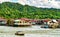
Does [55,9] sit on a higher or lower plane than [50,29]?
higher

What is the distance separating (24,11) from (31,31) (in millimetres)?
308

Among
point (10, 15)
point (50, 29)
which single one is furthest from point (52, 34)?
point (10, 15)

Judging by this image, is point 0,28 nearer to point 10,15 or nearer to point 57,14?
point 10,15

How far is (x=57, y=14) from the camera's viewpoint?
436 cm

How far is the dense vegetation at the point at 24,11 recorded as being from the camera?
4.30 m

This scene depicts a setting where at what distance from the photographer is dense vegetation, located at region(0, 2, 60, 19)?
4297mm

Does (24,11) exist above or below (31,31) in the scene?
above

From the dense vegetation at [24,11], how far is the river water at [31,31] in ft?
0.57

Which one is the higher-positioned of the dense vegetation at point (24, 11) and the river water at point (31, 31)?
the dense vegetation at point (24, 11)

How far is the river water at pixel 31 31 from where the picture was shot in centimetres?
421

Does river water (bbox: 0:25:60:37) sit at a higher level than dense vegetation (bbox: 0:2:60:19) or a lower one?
lower

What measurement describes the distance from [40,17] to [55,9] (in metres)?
0.26

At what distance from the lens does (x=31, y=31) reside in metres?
4.25

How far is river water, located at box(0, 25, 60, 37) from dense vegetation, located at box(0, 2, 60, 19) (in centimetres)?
17
